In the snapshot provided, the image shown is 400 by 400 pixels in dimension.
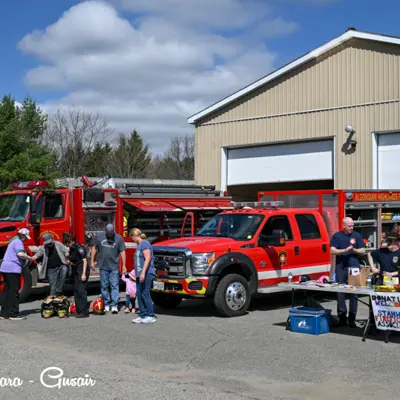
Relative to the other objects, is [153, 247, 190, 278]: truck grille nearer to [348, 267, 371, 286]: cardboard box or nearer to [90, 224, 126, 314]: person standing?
[90, 224, 126, 314]: person standing

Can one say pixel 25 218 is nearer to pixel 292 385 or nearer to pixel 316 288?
pixel 316 288

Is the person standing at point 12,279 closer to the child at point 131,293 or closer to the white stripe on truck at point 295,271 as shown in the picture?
the child at point 131,293

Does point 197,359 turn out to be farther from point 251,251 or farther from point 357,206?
point 357,206

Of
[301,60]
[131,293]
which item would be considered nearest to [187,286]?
[131,293]

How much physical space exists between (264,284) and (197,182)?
43.2ft

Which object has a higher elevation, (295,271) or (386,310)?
(295,271)

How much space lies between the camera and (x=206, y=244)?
38.0 feet

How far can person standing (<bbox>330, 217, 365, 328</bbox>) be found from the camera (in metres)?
10.2

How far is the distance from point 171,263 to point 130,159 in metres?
42.1

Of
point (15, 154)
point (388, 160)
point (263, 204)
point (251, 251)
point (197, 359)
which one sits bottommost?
point (197, 359)

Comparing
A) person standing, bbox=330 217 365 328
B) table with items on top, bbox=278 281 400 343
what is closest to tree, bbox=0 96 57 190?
person standing, bbox=330 217 365 328

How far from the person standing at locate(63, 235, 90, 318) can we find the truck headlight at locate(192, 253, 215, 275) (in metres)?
2.12

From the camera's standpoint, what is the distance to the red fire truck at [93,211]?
46.5 ft

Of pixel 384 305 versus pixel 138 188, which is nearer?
pixel 384 305
